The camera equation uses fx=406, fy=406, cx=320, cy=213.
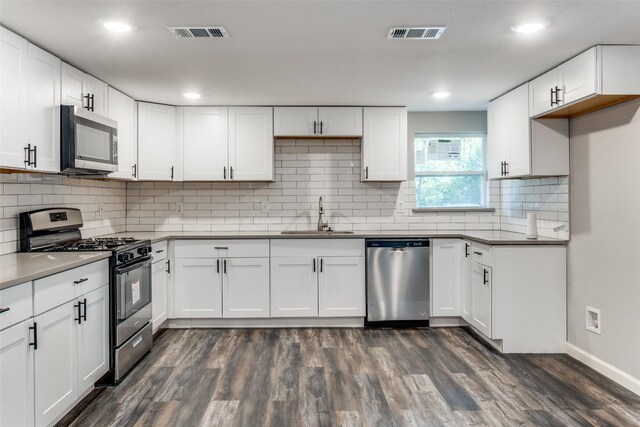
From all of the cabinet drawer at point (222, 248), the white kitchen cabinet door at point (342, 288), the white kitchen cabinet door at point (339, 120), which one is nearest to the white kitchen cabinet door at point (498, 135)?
the white kitchen cabinet door at point (339, 120)

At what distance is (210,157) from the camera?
13.9 feet

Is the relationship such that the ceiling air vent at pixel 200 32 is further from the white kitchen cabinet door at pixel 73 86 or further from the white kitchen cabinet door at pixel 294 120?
the white kitchen cabinet door at pixel 294 120

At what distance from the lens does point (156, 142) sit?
4090 millimetres

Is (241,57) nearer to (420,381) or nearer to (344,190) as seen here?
(344,190)

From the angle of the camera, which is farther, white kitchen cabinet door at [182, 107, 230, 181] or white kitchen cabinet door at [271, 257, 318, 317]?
white kitchen cabinet door at [182, 107, 230, 181]

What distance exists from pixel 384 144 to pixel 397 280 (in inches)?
55.9

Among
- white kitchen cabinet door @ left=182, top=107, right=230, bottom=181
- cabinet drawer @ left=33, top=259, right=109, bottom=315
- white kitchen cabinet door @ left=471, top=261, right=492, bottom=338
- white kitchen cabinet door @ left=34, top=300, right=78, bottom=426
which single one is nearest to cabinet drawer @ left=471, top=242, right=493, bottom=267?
white kitchen cabinet door @ left=471, top=261, right=492, bottom=338

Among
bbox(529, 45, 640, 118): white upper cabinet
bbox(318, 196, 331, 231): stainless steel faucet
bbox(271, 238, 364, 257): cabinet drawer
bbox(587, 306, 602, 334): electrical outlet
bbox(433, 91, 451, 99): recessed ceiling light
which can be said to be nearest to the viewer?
bbox(529, 45, 640, 118): white upper cabinet

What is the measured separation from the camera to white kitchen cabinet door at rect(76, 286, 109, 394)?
2.48 m

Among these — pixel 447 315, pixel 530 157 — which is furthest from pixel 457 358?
pixel 530 157

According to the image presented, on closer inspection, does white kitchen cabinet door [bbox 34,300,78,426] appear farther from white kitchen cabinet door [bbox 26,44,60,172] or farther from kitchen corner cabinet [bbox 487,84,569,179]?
kitchen corner cabinet [bbox 487,84,569,179]

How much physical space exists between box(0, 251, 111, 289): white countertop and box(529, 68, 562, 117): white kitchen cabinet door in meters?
3.42

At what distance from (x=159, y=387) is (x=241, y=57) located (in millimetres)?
2342

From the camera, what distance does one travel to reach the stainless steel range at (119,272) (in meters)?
2.81
